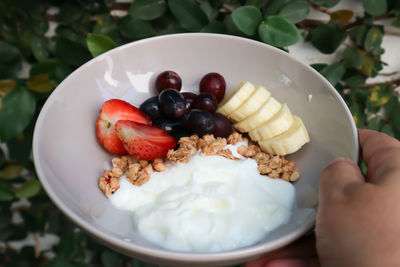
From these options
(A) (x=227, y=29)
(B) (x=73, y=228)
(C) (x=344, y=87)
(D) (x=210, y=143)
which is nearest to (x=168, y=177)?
(D) (x=210, y=143)

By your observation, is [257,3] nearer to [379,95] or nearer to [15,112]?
[379,95]

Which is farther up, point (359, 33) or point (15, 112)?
point (359, 33)

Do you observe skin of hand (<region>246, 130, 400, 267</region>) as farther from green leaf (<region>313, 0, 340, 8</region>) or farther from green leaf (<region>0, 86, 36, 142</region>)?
green leaf (<region>0, 86, 36, 142</region>)

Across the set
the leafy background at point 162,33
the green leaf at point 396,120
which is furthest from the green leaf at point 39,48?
the green leaf at point 396,120

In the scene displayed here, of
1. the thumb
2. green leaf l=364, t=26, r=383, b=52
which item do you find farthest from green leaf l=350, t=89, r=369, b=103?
the thumb

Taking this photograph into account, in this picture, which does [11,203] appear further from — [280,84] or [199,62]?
[280,84]

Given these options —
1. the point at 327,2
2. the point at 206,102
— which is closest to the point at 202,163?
the point at 206,102
